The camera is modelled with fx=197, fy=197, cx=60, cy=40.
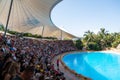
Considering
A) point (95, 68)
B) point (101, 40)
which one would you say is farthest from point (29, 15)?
point (101, 40)

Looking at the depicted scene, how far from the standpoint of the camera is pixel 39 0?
39.6 feet

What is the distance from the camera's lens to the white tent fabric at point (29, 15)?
34.9ft

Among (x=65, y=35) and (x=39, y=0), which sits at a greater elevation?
(x=39, y=0)

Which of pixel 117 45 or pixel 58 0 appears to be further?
pixel 117 45

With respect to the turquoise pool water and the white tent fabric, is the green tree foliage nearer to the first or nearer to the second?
the turquoise pool water

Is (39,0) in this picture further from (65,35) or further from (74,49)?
(74,49)

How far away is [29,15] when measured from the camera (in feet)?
37.8

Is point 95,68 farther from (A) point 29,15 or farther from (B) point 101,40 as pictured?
(B) point 101,40

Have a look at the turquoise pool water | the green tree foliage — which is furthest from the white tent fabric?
the green tree foliage

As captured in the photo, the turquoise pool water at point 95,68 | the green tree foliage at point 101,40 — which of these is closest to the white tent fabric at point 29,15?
the turquoise pool water at point 95,68

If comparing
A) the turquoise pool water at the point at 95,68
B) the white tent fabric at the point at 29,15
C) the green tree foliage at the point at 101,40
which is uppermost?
the white tent fabric at the point at 29,15

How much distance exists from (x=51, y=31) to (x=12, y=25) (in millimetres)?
3439

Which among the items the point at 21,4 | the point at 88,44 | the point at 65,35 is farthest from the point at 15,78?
the point at 88,44

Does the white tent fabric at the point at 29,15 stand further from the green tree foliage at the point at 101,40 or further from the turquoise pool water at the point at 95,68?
the green tree foliage at the point at 101,40
